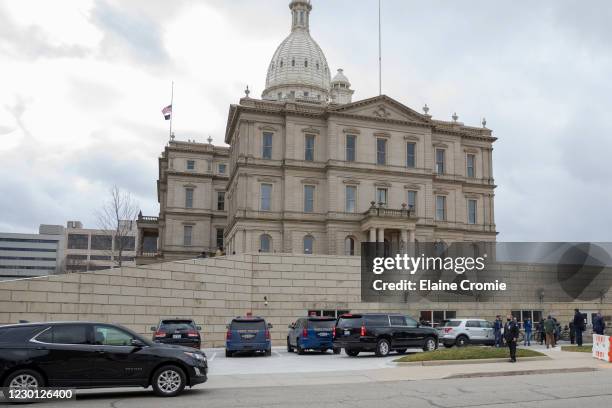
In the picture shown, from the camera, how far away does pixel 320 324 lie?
28594 mm

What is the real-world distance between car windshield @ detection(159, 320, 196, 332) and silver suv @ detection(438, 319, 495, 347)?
42.2 ft

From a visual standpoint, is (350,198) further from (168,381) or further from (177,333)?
(168,381)

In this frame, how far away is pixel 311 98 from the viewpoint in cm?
10925

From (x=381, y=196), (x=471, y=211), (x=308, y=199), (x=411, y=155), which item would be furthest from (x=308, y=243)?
Result: (x=471, y=211)

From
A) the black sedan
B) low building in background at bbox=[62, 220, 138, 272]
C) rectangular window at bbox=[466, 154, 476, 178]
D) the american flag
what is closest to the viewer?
the black sedan

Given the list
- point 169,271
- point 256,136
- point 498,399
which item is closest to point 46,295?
point 169,271

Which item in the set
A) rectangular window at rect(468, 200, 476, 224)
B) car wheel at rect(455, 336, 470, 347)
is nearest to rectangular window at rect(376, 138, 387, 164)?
rectangular window at rect(468, 200, 476, 224)

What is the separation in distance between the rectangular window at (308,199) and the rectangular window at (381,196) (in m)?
6.36

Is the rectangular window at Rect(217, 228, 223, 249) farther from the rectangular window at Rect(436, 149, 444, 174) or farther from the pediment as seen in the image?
the rectangular window at Rect(436, 149, 444, 174)

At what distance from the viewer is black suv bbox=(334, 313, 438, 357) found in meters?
26.0

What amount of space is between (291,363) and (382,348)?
167 inches

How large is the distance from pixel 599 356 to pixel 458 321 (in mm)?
9675

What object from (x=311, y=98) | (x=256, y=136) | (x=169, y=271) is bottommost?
(x=169, y=271)

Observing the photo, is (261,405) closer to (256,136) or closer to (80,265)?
(256,136)
